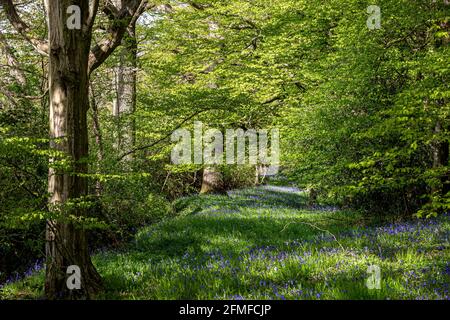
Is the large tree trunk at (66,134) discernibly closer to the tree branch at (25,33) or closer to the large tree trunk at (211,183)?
the tree branch at (25,33)

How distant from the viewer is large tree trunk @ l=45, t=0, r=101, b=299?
516cm

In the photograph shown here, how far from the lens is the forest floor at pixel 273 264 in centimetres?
446

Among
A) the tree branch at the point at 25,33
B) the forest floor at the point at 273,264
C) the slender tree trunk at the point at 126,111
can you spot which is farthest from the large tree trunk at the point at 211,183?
the tree branch at the point at 25,33

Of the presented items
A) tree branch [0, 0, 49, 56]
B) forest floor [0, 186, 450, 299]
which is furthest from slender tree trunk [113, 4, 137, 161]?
tree branch [0, 0, 49, 56]

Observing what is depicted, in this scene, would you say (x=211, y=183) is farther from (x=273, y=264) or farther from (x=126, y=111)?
(x=273, y=264)

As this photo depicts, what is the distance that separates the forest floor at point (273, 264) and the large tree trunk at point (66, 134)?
524 millimetres

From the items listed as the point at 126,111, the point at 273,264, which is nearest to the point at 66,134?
the point at 273,264

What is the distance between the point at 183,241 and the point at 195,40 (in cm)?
1045

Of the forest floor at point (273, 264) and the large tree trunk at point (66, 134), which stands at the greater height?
the large tree trunk at point (66, 134)

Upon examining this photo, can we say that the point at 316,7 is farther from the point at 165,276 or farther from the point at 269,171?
the point at 269,171

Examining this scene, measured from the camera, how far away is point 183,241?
27.5ft

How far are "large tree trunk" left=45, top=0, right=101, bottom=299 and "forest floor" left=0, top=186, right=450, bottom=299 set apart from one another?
0.52m

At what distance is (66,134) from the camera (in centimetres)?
521

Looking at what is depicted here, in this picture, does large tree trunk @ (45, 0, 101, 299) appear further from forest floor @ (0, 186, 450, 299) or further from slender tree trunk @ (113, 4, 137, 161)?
slender tree trunk @ (113, 4, 137, 161)
